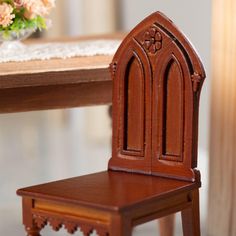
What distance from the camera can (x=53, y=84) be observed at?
3.52 metres

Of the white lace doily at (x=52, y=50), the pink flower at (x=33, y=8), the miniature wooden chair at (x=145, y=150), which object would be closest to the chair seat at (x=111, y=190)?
the miniature wooden chair at (x=145, y=150)

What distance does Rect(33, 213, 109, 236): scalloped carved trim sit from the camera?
9.14ft

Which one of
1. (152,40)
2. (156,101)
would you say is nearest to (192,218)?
(156,101)

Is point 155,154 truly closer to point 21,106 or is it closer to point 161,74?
point 161,74

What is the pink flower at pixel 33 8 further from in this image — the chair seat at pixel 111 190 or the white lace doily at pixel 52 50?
the chair seat at pixel 111 190

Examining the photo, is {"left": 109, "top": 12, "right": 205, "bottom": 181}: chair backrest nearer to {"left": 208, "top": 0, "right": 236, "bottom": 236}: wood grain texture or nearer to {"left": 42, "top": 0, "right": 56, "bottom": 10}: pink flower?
{"left": 208, "top": 0, "right": 236, "bottom": 236}: wood grain texture

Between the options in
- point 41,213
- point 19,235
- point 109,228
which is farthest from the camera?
point 19,235

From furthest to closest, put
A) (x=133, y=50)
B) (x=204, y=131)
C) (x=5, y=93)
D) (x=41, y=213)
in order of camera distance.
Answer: (x=204, y=131), (x=5, y=93), (x=133, y=50), (x=41, y=213)

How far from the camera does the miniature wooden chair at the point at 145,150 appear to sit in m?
2.84

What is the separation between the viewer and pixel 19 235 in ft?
14.6

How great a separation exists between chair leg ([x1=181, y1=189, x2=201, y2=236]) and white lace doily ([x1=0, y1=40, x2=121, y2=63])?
1.12 m

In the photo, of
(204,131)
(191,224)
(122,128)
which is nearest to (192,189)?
(191,224)

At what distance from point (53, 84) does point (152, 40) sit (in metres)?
0.57

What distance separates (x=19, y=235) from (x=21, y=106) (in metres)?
1.16
